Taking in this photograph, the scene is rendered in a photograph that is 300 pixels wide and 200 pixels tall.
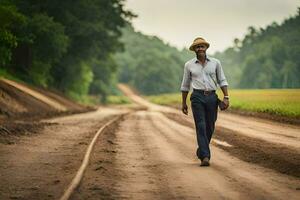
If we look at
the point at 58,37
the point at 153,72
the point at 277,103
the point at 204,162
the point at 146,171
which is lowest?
the point at 146,171

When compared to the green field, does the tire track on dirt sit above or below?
below

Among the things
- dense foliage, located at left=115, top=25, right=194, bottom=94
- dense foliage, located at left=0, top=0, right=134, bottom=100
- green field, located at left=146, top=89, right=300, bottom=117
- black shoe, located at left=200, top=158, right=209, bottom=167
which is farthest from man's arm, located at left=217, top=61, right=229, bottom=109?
dense foliage, located at left=115, top=25, right=194, bottom=94

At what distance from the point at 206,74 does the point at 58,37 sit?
29.0 m

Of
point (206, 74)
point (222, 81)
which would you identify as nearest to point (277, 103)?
point (222, 81)

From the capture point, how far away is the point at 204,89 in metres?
9.35

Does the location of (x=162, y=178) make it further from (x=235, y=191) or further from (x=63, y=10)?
(x=63, y=10)

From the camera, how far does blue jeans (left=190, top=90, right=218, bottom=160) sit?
364 inches

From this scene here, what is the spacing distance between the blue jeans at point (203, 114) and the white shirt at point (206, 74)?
0.15m

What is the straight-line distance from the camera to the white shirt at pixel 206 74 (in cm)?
937

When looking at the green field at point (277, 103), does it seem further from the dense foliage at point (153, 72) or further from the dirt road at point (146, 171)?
the dense foliage at point (153, 72)

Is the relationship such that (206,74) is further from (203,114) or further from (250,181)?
(250,181)

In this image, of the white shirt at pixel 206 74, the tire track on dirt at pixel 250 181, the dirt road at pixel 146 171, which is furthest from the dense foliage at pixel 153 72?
the tire track on dirt at pixel 250 181

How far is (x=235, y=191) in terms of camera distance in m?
6.73

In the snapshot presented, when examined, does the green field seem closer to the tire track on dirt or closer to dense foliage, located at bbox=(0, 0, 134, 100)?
the tire track on dirt
